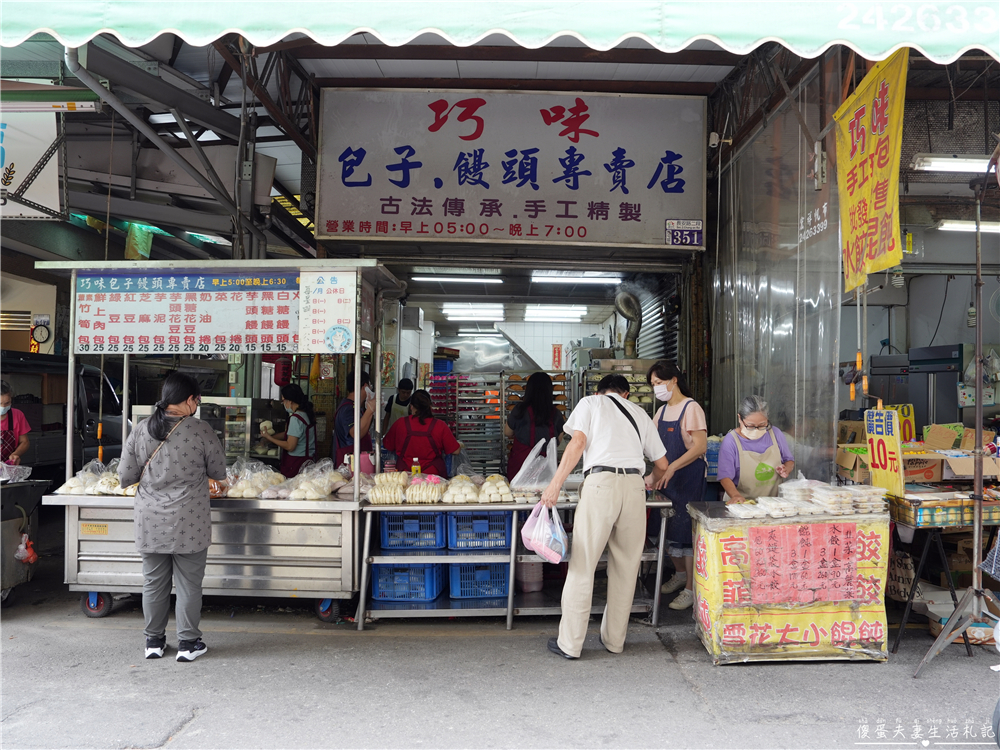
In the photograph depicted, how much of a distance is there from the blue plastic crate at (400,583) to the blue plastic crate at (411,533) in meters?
0.17

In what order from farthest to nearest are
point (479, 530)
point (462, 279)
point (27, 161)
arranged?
point (462, 279) < point (27, 161) < point (479, 530)

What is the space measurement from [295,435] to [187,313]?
2.44m

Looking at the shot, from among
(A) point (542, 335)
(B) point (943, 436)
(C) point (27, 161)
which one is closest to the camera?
(B) point (943, 436)

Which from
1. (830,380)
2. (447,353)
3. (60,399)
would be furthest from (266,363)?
(830,380)

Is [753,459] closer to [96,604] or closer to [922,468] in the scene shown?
[922,468]

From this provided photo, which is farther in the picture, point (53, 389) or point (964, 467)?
point (53, 389)

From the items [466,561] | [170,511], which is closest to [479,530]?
[466,561]

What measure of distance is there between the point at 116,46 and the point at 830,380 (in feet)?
22.5

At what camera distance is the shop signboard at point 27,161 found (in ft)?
18.7

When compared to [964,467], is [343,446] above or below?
below

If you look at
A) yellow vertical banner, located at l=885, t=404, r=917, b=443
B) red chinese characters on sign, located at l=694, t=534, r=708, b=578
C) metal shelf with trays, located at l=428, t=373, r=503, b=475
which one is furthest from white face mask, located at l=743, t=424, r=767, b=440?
metal shelf with trays, located at l=428, t=373, r=503, b=475

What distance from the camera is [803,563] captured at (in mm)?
4145

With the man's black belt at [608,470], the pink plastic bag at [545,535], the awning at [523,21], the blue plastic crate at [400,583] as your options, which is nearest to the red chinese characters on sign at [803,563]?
the man's black belt at [608,470]

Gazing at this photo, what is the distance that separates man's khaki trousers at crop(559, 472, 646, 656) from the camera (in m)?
4.20
